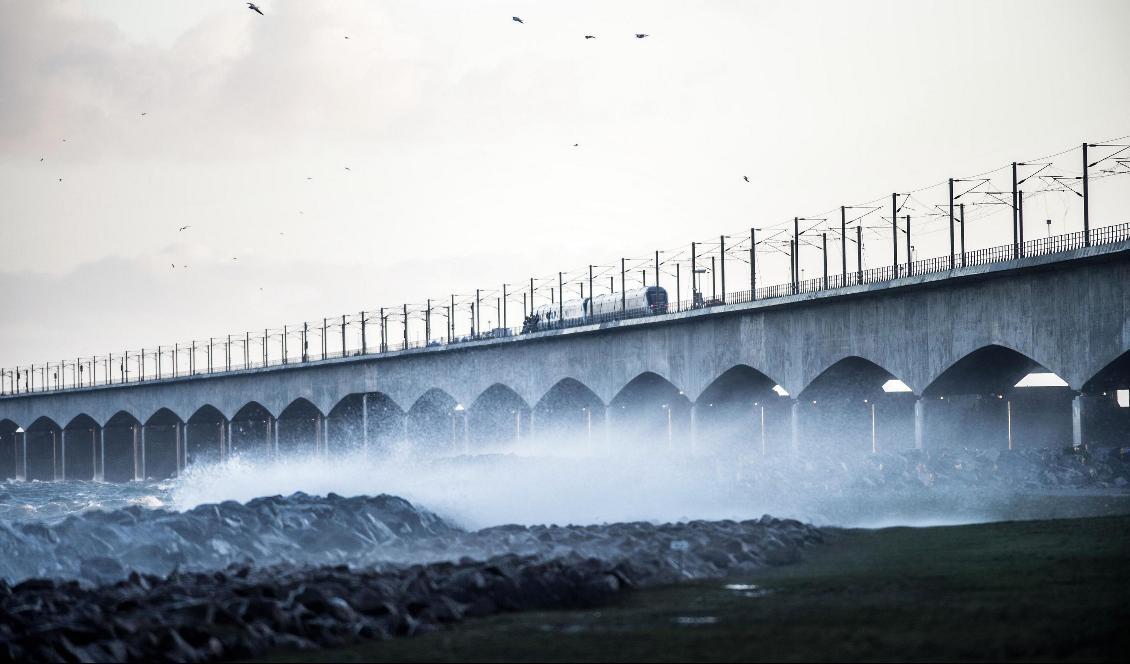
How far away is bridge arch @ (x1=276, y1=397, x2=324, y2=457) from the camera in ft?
367

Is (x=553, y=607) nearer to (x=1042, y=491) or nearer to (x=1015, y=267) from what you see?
(x=1042, y=491)

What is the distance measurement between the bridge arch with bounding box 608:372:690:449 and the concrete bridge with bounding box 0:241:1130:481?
0.18 metres

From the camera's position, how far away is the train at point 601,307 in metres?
81.8

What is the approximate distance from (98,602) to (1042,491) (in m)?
35.1

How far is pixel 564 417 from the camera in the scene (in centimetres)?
8700

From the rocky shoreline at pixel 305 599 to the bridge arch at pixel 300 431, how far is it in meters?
92.0

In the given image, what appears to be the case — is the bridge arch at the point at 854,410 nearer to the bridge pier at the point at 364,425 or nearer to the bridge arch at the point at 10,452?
the bridge pier at the point at 364,425

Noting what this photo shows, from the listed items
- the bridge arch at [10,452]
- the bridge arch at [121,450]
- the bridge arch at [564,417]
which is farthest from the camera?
the bridge arch at [10,452]

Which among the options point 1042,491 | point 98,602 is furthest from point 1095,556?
point 1042,491

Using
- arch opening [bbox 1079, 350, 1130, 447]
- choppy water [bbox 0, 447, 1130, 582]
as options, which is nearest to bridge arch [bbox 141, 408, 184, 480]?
choppy water [bbox 0, 447, 1130, 582]

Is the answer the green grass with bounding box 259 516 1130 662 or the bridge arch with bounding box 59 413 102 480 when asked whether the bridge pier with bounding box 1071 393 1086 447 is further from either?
the bridge arch with bounding box 59 413 102 480

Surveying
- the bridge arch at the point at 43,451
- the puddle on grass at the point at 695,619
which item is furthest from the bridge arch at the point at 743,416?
the bridge arch at the point at 43,451

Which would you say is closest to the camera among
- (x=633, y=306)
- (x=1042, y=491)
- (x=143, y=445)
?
(x=1042, y=491)

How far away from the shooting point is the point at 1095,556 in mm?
18469
